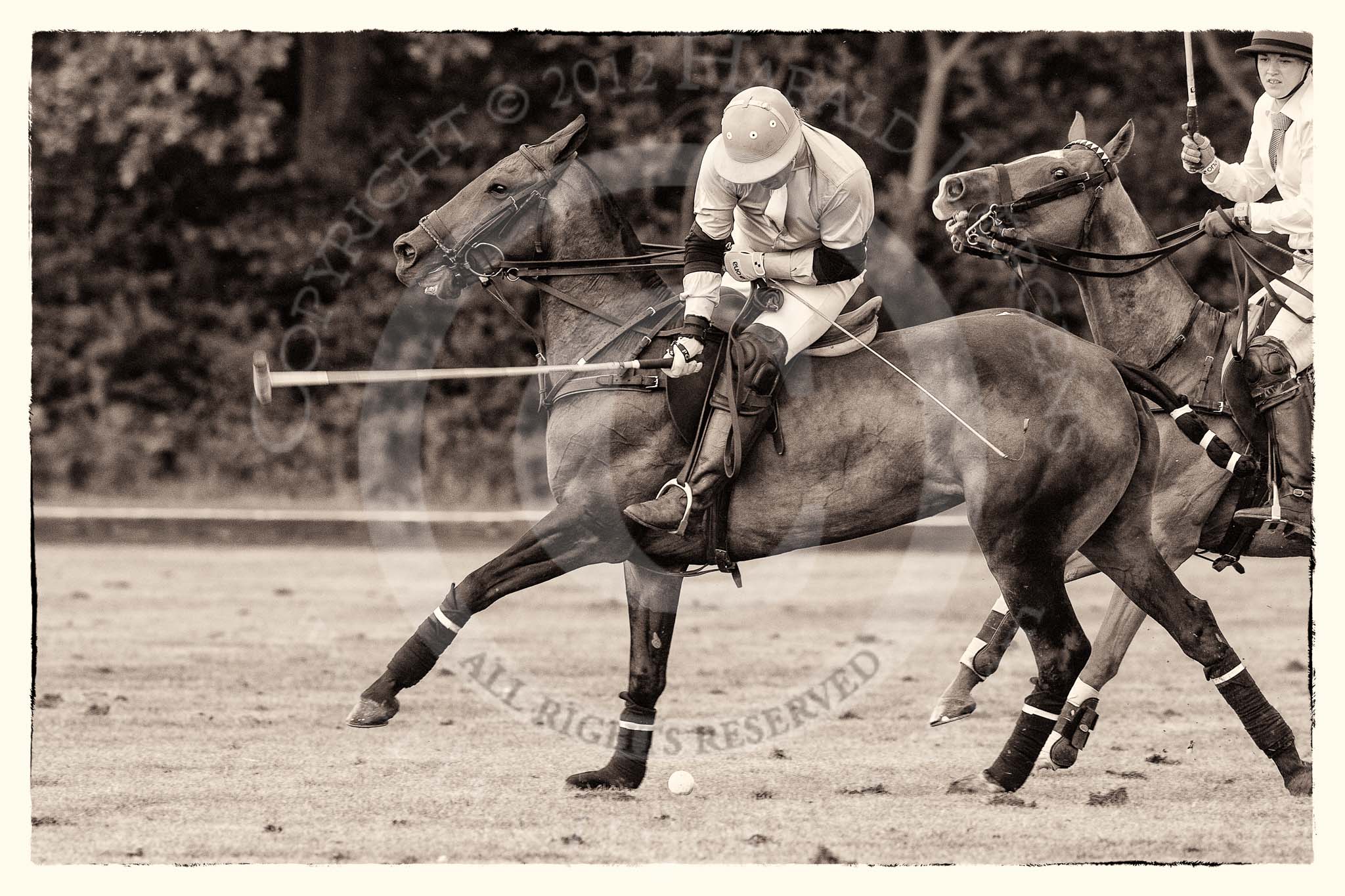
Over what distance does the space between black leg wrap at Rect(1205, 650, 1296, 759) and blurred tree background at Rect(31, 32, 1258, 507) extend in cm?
974

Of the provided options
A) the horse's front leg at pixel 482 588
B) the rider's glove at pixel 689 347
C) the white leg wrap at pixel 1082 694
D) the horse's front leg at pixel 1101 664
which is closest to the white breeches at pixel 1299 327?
the horse's front leg at pixel 1101 664

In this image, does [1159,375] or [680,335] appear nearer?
[680,335]

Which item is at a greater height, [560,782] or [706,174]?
[706,174]

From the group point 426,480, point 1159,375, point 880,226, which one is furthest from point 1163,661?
point 426,480

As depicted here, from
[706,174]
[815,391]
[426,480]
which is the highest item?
[706,174]

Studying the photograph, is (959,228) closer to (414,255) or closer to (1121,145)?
(1121,145)

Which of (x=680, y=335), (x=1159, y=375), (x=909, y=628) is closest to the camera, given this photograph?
(x=680, y=335)

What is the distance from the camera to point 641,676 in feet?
21.8

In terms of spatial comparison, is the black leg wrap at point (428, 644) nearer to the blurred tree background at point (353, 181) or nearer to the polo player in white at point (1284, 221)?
the polo player in white at point (1284, 221)

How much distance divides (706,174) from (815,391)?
955 millimetres

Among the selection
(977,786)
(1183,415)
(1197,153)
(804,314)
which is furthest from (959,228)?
(977,786)

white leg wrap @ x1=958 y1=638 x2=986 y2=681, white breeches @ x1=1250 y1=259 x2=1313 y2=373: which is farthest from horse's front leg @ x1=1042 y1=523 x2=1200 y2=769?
white breeches @ x1=1250 y1=259 x2=1313 y2=373

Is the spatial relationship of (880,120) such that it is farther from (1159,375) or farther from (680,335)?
(680,335)

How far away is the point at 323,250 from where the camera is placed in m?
18.0
